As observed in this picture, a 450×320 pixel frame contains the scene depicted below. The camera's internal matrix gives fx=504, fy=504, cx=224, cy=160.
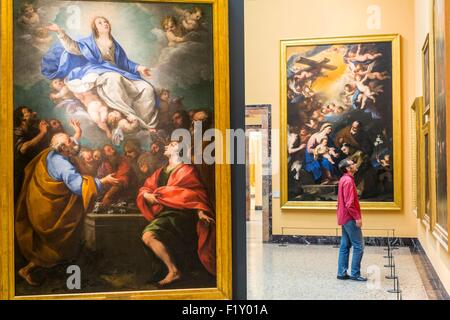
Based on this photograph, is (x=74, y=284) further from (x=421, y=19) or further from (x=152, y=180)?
(x=421, y=19)

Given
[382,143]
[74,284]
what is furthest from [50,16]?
[382,143]

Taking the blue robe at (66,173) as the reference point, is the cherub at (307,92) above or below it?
above

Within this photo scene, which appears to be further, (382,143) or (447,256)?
(382,143)

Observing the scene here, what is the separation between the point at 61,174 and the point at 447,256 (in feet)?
24.6

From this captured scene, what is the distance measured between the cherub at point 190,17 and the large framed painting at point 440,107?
425 centimetres

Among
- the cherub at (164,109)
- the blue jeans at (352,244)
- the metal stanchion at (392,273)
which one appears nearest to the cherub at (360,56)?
the metal stanchion at (392,273)

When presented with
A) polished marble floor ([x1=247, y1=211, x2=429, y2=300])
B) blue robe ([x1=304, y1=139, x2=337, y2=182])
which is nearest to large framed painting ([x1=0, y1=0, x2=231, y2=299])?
polished marble floor ([x1=247, y1=211, x2=429, y2=300])

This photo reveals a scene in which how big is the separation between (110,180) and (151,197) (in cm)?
48

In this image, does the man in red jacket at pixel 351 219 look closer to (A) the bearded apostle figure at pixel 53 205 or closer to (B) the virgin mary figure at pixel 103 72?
(B) the virgin mary figure at pixel 103 72

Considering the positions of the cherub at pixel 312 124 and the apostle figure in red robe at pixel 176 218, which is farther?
the cherub at pixel 312 124

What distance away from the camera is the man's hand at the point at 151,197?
5551mm

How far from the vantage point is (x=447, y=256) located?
962 cm

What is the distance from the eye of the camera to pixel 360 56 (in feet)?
56.5

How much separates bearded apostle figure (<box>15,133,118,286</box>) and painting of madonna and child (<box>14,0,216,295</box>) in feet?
0.04
